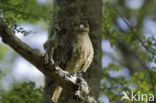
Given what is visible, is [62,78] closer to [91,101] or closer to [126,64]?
[91,101]

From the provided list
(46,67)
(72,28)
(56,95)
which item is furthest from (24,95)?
(46,67)

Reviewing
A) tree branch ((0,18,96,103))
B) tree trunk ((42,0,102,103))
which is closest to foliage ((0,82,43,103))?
tree trunk ((42,0,102,103))

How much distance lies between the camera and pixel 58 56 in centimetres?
388

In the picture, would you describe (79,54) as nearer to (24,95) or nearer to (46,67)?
(46,67)

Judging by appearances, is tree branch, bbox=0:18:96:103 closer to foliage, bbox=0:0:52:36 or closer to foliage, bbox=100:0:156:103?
foliage, bbox=0:0:52:36

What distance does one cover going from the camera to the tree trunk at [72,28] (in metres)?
3.89

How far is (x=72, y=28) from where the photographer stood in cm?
405

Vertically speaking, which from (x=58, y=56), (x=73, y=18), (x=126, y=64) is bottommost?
(x=126, y=64)

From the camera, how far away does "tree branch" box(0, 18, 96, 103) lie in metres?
2.62

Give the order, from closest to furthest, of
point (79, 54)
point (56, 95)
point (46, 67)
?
point (46, 67)
point (79, 54)
point (56, 95)

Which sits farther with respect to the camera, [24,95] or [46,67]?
[24,95]

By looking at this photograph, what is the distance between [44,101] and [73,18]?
1259mm

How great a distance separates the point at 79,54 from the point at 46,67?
914 millimetres

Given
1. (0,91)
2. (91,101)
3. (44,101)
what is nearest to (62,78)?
(91,101)
